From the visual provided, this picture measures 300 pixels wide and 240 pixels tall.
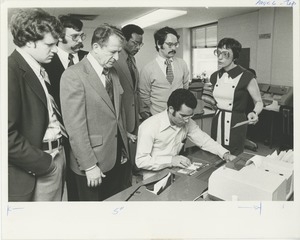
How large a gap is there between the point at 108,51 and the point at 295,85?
76 centimetres

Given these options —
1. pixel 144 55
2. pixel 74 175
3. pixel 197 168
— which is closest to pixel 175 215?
pixel 197 168

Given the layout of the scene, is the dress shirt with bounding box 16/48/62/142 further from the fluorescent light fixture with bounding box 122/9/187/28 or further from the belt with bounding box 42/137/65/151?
the fluorescent light fixture with bounding box 122/9/187/28

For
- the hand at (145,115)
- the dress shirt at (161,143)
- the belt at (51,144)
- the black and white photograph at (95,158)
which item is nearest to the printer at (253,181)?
the black and white photograph at (95,158)

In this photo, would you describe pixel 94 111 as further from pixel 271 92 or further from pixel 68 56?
pixel 271 92

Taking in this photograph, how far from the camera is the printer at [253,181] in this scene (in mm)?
887

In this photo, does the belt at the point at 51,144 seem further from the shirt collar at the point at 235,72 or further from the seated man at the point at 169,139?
the shirt collar at the point at 235,72

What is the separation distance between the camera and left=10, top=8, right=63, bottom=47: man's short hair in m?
0.95

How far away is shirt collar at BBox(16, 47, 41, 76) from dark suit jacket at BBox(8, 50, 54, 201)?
0.01m

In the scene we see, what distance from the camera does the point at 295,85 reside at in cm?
103

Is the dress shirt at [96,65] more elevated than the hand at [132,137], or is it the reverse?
the dress shirt at [96,65]

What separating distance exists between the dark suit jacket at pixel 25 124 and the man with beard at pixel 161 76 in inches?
32.1

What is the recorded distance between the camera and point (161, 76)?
5.36 ft

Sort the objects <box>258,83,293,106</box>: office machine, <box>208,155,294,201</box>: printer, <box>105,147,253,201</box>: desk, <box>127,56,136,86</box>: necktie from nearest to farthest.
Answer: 1. <box>208,155,294,201</box>: printer
2. <box>105,147,253,201</box>: desk
3. <box>127,56,136,86</box>: necktie
4. <box>258,83,293,106</box>: office machine

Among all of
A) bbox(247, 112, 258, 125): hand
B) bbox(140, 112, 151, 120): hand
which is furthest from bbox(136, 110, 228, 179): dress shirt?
bbox(140, 112, 151, 120): hand
